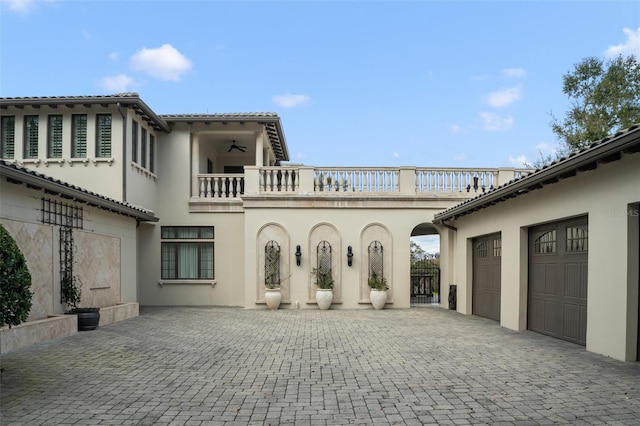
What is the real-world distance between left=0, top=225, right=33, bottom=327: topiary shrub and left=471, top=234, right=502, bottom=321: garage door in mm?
10330

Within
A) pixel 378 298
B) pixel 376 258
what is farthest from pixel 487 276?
pixel 376 258

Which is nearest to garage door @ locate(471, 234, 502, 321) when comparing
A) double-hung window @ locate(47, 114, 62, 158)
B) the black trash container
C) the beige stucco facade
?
the beige stucco facade

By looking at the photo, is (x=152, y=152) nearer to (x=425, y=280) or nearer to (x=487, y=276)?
(x=425, y=280)

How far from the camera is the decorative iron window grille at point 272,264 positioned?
602 inches

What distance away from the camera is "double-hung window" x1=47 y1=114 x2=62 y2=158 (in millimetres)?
14539

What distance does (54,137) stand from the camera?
14.6m

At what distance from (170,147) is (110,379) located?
12.2 meters

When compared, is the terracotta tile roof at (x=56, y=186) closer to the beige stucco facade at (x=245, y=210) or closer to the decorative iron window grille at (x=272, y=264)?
the beige stucco facade at (x=245, y=210)

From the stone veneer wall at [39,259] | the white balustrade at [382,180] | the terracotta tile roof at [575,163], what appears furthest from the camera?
the white balustrade at [382,180]

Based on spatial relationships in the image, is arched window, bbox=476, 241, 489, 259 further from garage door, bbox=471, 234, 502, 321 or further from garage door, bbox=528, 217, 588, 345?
garage door, bbox=528, 217, 588, 345

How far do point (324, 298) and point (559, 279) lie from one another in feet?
25.1

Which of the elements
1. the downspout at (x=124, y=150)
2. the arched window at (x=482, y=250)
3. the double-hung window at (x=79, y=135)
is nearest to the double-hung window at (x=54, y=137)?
the double-hung window at (x=79, y=135)

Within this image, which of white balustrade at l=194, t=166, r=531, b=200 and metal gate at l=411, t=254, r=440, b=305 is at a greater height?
white balustrade at l=194, t=166, r=531, b=200

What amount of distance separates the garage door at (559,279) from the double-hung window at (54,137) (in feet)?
46.3
